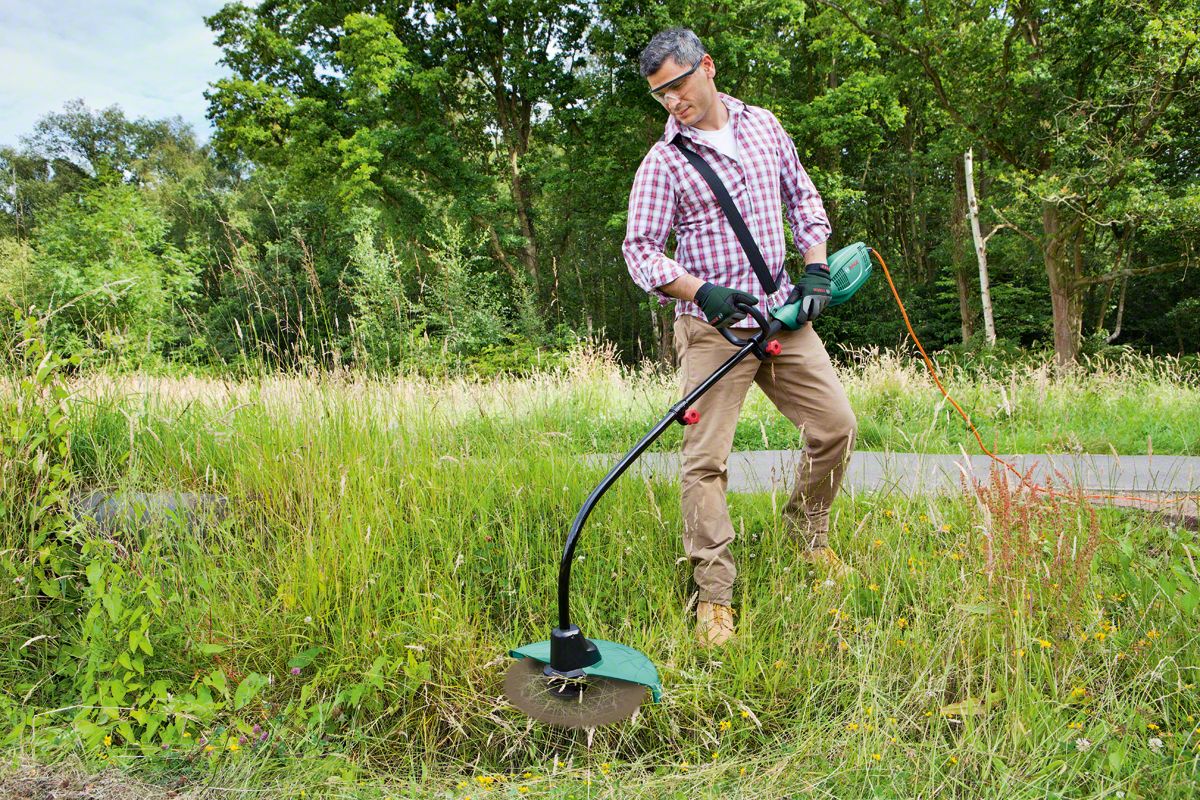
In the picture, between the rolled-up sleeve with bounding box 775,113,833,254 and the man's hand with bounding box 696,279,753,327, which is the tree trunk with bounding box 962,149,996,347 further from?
the man's hand with bounding box 696,279,753,327

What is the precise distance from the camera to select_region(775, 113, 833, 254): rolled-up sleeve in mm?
3002

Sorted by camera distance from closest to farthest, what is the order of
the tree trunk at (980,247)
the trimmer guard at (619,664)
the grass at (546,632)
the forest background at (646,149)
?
the grass at (546,632) < the trimmer guard at (619,664) < the forest background at (646,149) < the tree trunk at (980,247)

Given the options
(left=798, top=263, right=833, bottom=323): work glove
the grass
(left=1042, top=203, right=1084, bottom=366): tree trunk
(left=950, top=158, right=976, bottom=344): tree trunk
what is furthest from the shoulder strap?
(left=950, top=158, right=976, bottom=344): tree trunk

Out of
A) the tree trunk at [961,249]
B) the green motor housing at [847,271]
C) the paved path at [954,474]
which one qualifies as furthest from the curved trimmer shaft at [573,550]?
the tree trunk at [961,249]

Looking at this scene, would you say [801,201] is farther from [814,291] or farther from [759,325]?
[759,325]

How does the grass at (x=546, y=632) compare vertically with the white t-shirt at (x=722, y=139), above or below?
below

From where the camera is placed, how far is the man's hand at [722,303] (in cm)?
252

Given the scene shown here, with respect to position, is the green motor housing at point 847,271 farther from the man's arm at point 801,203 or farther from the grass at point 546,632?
the grass at point 546,632

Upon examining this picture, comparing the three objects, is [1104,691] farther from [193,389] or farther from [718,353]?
[193,389]

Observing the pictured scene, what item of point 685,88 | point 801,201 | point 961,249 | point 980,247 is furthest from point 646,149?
point 685,88

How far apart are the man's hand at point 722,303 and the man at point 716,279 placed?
0.09m

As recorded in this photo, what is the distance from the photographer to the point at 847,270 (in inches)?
117

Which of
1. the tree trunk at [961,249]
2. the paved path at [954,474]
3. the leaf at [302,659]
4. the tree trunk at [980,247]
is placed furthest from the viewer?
the tree trunk at [961,249]

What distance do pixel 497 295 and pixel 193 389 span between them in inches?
642
